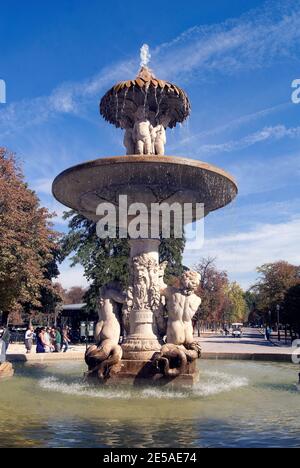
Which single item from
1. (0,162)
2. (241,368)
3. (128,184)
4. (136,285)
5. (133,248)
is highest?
(0,162)

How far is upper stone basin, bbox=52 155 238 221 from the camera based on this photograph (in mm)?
9336

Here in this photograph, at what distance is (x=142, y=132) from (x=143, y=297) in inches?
150

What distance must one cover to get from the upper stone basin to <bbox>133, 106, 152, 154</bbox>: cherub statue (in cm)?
125

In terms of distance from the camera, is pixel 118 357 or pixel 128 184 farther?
pixel 128 184

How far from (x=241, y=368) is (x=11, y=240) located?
1141cm

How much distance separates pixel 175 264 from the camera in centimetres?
3519

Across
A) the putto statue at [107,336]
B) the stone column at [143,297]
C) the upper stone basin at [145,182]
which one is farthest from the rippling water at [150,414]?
the upper stone basin at [145,182]

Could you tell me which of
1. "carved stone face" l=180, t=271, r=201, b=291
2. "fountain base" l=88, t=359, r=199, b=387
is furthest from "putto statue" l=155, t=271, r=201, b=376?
"fountain base" l=88, t=359, r=199, b=387

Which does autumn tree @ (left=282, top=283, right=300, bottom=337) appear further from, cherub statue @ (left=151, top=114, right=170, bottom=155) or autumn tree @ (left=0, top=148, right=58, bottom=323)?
cherub statue @ (left=151, top=114, right=170, bottom=155)

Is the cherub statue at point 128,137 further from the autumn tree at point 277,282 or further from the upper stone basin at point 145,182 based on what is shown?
the autumn tree at point 277,282

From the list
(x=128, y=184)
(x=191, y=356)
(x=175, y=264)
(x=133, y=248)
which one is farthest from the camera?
(x=175, y=264)
